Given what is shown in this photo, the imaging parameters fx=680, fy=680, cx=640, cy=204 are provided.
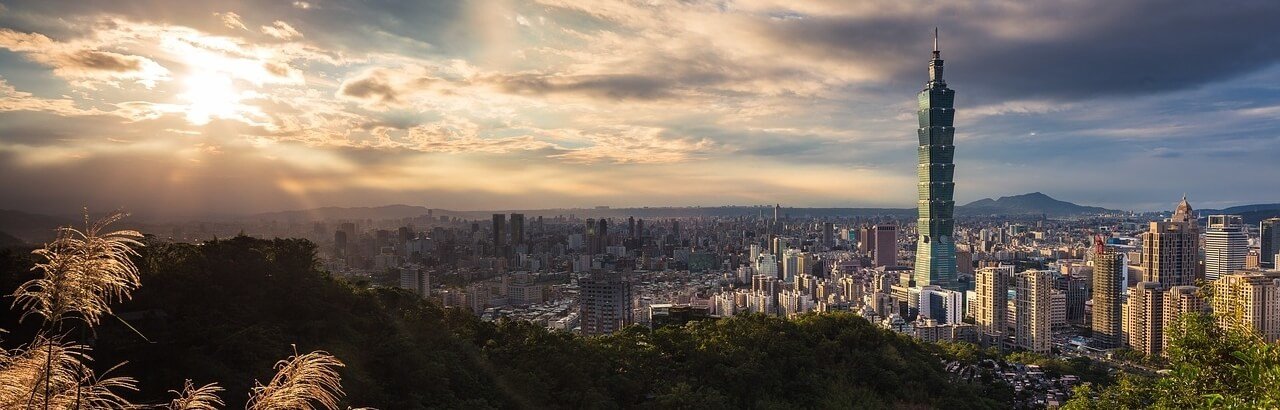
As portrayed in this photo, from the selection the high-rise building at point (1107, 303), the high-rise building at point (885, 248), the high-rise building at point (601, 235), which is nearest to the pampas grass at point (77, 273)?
the high-rise building at point (1107, 303)

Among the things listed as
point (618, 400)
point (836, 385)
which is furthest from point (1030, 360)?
point (618, 400)

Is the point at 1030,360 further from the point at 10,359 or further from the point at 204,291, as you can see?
the point at 10,359

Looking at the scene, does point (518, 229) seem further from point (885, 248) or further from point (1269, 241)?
point (1269, 241)

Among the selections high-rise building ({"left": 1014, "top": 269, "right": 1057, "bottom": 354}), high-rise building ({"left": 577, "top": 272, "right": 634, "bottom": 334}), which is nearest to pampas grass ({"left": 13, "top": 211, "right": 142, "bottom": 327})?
high-rise building ({"left": 577, "top": 272, "right": 634, "bottom": 334})

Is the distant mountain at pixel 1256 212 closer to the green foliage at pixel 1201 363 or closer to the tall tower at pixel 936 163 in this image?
the tall tower at pixel 936 163

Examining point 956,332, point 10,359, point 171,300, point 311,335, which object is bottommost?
point 956,332

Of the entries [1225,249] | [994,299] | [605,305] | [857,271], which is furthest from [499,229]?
[1225,249]
